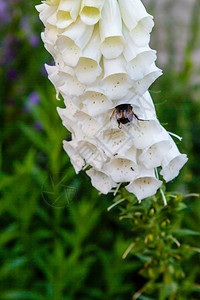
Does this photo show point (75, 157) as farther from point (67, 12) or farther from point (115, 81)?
point (67, 12)

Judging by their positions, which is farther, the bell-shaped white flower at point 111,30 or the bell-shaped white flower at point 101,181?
the bell-shaped white flower at point 101,181

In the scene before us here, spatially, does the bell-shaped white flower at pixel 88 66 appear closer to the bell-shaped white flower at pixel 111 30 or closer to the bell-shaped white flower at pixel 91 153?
the bell-shaped white flower at pixel 111 30

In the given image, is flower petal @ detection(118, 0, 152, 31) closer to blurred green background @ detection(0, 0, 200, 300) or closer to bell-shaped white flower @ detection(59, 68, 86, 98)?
bell-shaped white flower @ detection(59, 68, 86, 98)

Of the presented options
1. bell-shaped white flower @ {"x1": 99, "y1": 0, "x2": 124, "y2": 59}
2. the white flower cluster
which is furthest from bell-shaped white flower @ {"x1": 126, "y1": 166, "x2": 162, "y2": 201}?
bell-shaped white flower @ {"x1": 99, "y1": 0, "x2": 124, "y2": 59}

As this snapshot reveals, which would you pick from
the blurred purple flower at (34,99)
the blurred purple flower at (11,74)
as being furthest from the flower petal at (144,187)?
the blurred purple flower at (11,74)

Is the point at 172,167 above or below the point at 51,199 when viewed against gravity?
above

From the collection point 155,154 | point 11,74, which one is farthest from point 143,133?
point 11,74
